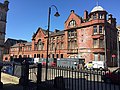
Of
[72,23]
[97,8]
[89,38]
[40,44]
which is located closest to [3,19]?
[40,44]

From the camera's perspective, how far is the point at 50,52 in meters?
53.3

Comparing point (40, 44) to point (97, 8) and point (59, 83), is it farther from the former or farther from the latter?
point (59, 83)

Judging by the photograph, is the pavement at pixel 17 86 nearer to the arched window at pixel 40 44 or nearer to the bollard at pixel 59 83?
the bollard at pixel 59 83

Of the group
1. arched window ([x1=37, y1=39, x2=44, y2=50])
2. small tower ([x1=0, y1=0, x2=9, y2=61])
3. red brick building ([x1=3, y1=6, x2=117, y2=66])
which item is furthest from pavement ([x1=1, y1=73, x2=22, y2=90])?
arched window ([x1=37, y1=39, x2=44, y2=50])

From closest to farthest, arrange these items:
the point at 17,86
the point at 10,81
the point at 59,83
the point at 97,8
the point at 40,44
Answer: the point at 59,83, the point at 17,86, the point at 10,81, the point at 97,8, the point at 40,44

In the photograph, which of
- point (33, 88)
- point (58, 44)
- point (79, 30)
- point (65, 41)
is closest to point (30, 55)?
point (58, 44)

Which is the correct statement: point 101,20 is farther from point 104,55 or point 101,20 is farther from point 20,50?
point 20,50

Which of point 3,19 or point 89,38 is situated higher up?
point 3,19

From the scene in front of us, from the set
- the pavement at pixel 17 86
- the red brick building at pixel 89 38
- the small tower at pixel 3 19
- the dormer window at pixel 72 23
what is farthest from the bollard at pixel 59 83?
the dormer window at pixel 72 23

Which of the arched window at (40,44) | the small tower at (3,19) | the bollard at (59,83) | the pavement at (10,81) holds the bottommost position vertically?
the pavement at (10,81)

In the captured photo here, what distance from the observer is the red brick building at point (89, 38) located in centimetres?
3944

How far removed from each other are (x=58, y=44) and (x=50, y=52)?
428cm

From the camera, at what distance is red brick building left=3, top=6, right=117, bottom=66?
129 feet

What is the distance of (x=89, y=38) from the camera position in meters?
41.7
